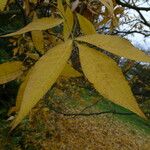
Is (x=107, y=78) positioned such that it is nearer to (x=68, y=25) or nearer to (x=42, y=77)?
(x=42, y=77)

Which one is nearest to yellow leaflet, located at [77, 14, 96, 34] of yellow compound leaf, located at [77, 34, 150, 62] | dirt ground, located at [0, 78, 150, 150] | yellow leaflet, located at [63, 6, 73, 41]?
yellow leaflet, located at [63, 6, 73, 41]

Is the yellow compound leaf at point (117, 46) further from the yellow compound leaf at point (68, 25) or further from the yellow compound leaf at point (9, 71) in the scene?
the yellow compound leaf at point (9, 71)

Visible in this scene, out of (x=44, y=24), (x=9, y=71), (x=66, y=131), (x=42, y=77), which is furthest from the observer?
(x=66, y=131)

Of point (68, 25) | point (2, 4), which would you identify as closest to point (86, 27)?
point (68, 25)

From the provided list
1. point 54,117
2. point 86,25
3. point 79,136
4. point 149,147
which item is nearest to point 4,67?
point 86,25

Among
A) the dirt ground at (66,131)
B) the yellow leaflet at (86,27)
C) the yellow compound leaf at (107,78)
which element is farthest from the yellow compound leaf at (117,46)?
the dirt ground at (66,131)

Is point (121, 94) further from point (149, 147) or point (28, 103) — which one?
point (149, 147)

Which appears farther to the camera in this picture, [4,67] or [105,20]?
[105,20]
